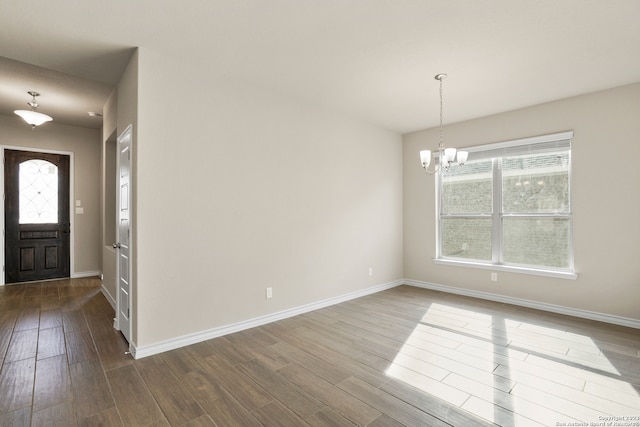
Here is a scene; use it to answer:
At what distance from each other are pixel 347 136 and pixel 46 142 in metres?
5.54

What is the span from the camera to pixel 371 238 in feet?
17.2

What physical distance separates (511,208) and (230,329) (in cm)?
424

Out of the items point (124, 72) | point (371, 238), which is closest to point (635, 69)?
point (371, 238)

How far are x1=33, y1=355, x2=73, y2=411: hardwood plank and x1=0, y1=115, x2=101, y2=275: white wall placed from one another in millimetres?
4073

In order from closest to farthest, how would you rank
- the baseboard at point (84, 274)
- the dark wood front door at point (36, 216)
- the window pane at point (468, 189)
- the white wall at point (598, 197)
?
the white wall at point (598, 197), the window pane at point (468, 189), the dark wood front door at point (36, 216), the baseboard at point (84, 274)

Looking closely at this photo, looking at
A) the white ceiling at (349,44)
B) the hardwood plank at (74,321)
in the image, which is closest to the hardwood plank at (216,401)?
the hardwood plank at (74,321)

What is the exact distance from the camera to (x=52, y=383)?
7.93 feet

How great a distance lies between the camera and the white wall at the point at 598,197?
3.68 m

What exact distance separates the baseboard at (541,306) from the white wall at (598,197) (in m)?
0.05

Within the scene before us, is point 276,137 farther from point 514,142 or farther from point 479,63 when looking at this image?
point 514,142

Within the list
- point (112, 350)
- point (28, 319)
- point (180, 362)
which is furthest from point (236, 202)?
point (28, 319)

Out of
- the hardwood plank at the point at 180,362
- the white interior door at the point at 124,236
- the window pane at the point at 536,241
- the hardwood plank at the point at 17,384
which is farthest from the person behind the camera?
the window pane at the point at 536,241

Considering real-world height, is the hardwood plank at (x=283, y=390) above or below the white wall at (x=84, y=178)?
below

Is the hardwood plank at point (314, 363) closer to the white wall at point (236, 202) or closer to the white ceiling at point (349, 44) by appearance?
the white wall at point (236, 202)
